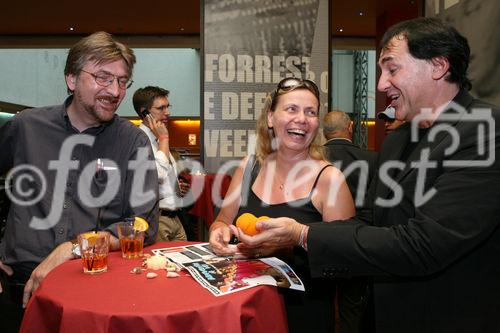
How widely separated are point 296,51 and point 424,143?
13.8 ft

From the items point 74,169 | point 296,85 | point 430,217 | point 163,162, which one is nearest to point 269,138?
point 296,85

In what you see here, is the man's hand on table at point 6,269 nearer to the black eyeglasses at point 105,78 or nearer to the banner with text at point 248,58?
the black eyeglasses at point 105,78

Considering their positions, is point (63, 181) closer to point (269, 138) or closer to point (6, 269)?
point (6, 269)

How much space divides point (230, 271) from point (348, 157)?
235 centimetres

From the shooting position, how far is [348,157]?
12.3 ft

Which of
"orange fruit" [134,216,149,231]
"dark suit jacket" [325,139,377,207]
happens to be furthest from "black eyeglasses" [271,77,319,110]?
"dark suit jacket" [325,139,377,207]

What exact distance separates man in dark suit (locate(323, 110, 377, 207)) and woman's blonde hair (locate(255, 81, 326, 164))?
31.5 inches

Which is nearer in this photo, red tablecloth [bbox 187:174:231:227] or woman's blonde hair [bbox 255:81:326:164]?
woman's blonde hair [bbox 255:81:326:164]

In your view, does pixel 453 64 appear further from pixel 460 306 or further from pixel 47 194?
A: pixel 47 194

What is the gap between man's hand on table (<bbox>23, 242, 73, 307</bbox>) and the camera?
1.80m

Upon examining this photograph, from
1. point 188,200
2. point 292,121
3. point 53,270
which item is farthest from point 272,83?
point 53,270

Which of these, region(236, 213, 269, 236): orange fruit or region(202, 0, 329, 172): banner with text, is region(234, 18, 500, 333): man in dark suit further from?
region(202, 0, 329, 172): banner with text

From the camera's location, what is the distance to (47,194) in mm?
2080

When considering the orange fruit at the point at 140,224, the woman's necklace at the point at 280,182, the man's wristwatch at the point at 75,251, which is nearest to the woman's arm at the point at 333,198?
the woman's necklace at the point at 280,182
